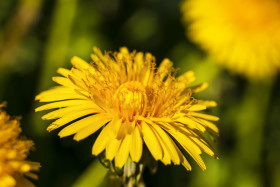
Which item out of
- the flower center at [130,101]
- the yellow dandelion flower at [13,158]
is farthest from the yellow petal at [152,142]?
the yellow dandelion flower at [13,158]

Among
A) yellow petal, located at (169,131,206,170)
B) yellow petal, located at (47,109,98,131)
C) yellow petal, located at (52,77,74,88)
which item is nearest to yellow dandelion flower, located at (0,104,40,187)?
yellow petal, located at (47,109,98,131)

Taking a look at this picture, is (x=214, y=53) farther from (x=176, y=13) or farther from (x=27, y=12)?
(x=27, y=12)

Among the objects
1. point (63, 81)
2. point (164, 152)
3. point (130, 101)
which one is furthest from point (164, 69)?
point (164, 152)

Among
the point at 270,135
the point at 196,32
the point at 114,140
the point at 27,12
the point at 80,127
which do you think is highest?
the point at 27,12

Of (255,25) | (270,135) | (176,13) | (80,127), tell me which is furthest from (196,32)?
(80,127)

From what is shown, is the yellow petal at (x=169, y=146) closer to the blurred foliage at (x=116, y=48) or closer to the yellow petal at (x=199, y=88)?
the yellow petal at (x=199, y=88)
